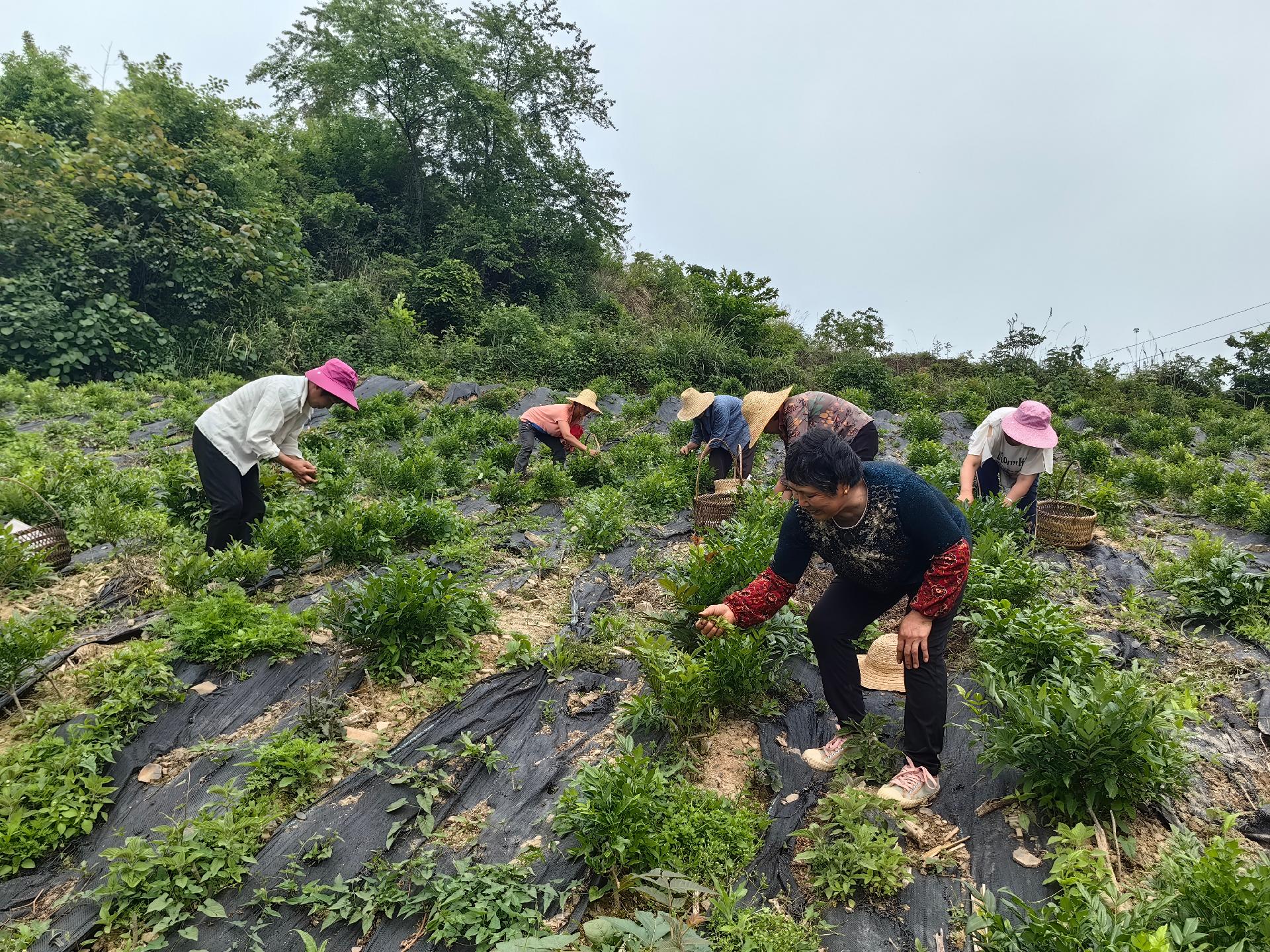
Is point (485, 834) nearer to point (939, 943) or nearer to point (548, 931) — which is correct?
point (548, 931)

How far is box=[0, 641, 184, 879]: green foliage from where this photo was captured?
2.56 metres

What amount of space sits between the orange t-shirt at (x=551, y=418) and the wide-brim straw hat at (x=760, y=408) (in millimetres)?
2869

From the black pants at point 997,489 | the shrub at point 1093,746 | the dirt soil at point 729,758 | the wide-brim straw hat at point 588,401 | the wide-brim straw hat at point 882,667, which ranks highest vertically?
the wide-brim straw hat at point 588,401


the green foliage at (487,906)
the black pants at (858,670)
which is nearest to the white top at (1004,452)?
the black pants at (858,670)

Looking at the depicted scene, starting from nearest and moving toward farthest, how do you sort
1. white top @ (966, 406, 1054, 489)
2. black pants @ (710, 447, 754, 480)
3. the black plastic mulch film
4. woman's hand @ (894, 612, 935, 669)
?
the black plastic mulch film < woman's hand @ (894, 612, 935, 669) < white top @ (966, 406, 1054, 489) < black pants @ (710, 447, 754, 480)

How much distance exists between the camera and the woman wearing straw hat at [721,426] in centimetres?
665

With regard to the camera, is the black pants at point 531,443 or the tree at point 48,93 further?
the tree at point 48,93

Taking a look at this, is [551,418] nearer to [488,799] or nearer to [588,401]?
[588,401]

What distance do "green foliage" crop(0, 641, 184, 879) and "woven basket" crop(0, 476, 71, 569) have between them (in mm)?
1988

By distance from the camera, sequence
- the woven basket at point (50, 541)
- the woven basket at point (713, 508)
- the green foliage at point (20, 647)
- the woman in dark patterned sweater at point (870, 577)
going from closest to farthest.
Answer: the woman in dark patterned sweater at point (870, 577), the green foliage at point (20, 647), the woven basket at point (50, 541), the woven basket at point (713, 508)

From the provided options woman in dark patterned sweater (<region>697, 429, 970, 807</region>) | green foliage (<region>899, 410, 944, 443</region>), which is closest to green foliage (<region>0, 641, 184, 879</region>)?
woman in dark patterned sweater (<region>697, 429, 970, 807</region>)

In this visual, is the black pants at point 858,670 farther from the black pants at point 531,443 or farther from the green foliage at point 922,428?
the green foliage at point 922,428

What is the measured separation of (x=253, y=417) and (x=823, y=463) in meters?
4.13

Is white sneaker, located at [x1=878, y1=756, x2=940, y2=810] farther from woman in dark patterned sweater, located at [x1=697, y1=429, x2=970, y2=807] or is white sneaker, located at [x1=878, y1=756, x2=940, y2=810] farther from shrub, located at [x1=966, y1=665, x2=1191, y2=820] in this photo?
shrub, located at [x1=966, y1=665, x2=1191, y2=820]
